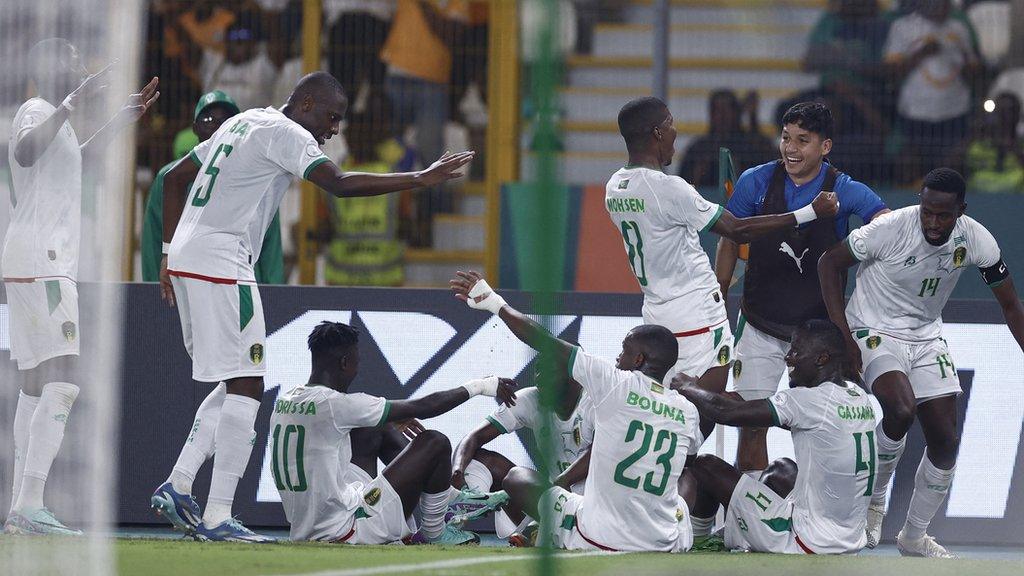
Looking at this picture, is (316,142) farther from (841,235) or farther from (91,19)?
(841,235)

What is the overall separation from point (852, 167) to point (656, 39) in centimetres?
164

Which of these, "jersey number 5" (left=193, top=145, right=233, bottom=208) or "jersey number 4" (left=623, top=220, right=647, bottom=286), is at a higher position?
"jersey number 5" (left=193, top=145, right=233, bottom=208)

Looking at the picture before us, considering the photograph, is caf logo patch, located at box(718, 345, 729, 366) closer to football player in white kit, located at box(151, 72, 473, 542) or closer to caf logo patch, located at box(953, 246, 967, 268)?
caf logo patch, located at box(953, 246, 967, 268)

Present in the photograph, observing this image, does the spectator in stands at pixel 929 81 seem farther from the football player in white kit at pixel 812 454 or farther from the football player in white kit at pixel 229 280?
the football player in white kit at pixel 229 280

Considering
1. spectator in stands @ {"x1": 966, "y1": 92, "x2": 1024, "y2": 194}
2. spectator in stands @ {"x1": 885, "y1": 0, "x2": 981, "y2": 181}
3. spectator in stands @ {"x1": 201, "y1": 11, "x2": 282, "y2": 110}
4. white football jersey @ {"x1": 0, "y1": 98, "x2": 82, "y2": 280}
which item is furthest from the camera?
spectator in stands @ {"x1": 201, "y1": 11, "x2": 282, "y2": 110}

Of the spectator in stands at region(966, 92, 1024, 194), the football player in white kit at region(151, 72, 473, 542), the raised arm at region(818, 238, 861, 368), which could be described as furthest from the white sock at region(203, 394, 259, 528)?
the spectator in stands at region(966, 92, 1024, 194)

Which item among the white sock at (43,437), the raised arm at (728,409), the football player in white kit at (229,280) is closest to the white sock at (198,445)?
the football player in white kit at (229,280)

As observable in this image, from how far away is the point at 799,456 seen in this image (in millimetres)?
6262

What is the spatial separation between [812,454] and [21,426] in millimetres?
3201

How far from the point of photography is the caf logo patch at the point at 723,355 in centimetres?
Result: 638

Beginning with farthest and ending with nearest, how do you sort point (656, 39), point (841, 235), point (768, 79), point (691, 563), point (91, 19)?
point (768, 79) → point (656, 39) → point (841, 235) → point (691, 563) → point (91, 19)

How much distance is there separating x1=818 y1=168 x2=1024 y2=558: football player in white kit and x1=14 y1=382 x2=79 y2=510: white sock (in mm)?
3311

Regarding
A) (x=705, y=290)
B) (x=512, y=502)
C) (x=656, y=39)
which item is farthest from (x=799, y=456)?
(x=656, y=39)

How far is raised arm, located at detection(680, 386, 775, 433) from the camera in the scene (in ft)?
19.8
